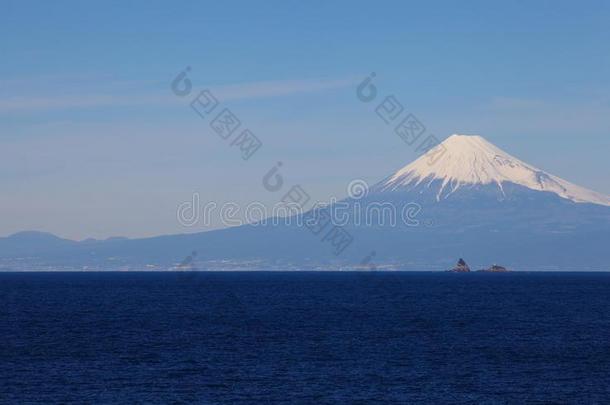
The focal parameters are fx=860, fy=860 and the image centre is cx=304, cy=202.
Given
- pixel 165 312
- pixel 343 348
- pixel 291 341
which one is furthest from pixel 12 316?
pixel 343 348

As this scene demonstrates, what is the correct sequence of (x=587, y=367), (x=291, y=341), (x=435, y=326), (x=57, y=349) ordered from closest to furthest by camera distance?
(x=587, y=367), (x=57, y=349), (x=291, y=341), (x=435, y=326)

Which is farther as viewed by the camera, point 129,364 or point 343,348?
point 343,348

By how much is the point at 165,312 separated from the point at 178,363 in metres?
57.0

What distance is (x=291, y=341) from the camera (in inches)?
3246

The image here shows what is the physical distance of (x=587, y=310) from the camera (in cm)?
12888

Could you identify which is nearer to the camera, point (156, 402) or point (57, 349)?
point (156, 402)

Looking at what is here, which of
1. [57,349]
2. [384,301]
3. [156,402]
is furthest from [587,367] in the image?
[384,301]

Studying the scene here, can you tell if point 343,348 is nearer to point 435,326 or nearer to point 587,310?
point 435,326

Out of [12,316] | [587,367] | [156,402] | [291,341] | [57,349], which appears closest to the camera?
[156,402]

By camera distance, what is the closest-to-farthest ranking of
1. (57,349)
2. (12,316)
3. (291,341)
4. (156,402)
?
(156,402) → (57,349) → (291,341) → (12,316)

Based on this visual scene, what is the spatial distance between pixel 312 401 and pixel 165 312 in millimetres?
73511

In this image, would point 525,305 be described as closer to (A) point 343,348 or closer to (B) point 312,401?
(A) point 343,348

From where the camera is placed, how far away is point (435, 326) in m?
98.6

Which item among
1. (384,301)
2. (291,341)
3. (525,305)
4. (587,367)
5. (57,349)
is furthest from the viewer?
(384,301)
